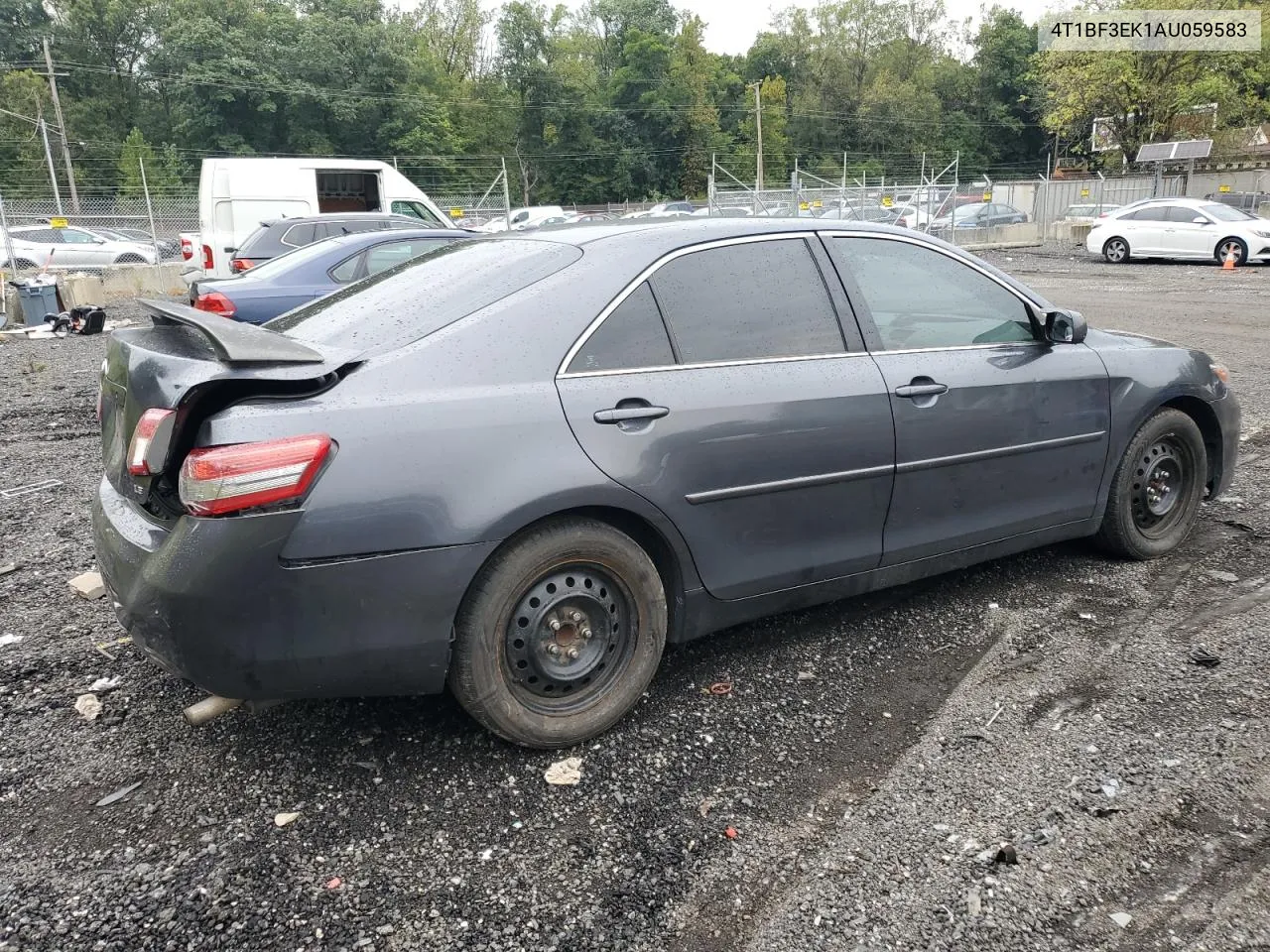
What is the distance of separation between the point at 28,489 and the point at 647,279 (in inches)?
192

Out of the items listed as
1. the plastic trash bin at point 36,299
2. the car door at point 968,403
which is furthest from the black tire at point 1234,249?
the plastic trash bin at point 36,299

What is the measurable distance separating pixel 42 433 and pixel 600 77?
77614mm

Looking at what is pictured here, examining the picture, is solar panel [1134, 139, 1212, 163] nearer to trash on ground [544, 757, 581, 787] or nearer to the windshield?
the windshield

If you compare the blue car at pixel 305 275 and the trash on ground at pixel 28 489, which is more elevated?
the blue car at pixel 305 275

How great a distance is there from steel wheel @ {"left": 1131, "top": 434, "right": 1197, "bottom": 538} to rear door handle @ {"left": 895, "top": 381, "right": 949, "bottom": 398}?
4.43 feet

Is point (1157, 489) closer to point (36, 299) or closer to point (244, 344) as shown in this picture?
point (244, 344)

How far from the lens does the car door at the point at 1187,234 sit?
69.7 ft

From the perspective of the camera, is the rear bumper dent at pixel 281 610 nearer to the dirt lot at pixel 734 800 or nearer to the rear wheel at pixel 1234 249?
the dirt lot at pixel 734 800

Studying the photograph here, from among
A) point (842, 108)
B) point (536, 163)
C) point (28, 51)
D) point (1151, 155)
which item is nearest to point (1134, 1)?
point (1151, 155)

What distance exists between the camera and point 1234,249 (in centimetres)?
2075

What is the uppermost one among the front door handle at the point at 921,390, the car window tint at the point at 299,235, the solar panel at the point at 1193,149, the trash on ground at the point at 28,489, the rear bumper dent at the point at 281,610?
the solar panel at the point at 1193,149

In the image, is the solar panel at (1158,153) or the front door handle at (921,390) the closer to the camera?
the front door handle at (921,390)

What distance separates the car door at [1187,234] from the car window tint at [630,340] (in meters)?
22.4

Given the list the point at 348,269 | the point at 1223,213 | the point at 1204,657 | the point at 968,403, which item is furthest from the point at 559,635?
the point at 1223,213
